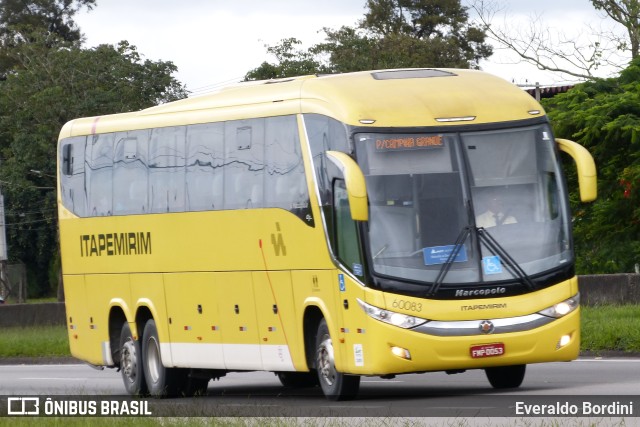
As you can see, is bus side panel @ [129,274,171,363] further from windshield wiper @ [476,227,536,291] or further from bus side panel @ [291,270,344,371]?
windshield wiper @ [476,227,536,291]

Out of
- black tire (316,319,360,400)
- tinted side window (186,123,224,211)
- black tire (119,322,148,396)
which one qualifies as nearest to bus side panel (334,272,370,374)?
black tire (316,319,360,400)

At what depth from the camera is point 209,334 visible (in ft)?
65.7

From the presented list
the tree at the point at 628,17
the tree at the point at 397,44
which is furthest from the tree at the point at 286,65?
the tree at the point at 628,17

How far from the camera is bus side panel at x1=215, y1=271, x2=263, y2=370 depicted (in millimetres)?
19062

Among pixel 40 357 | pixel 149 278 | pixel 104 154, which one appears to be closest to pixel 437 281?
pixel 149 278

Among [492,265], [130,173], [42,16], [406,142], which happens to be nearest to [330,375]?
[492,265]

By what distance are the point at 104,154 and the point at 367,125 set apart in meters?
6.46

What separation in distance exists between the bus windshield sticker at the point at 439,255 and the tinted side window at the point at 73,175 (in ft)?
24.9

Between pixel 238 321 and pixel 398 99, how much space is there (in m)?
3.77

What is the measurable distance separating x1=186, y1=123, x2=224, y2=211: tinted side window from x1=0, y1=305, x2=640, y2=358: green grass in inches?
253

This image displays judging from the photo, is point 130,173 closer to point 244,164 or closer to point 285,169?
point 244,164

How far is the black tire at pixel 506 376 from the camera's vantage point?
1784 centimetres

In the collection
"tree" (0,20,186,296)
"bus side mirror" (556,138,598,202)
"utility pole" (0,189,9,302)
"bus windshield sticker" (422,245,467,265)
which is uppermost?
"tree" (0,20,186,296)

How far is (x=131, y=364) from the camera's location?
21703 millimetres
